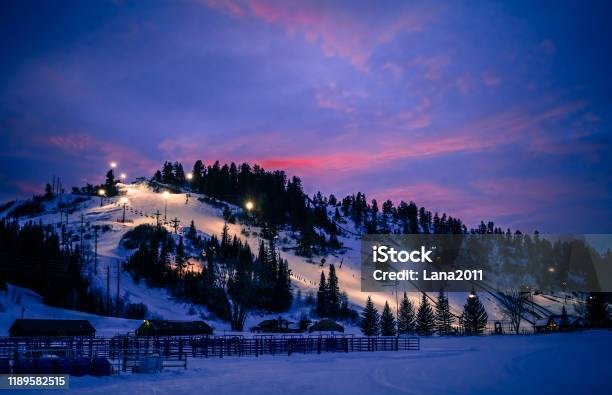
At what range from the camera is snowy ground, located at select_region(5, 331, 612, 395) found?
78.1 feet

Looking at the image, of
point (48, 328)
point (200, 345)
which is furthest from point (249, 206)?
point (200, 345)

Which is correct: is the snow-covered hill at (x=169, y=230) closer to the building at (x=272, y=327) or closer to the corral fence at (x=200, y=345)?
the building at (x=272, y=327)

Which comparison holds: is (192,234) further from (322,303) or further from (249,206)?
(249,206)

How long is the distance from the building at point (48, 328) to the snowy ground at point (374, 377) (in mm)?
21477

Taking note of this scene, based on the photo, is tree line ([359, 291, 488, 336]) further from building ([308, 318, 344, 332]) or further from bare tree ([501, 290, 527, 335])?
bare tree ([501, 290, 527, 335])

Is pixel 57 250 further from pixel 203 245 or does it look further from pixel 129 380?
pixel 129 380

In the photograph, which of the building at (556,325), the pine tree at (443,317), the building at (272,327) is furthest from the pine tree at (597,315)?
the building at (272,327)

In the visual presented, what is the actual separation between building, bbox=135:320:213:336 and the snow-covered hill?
9.06 metres

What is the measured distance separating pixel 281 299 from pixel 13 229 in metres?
49.3

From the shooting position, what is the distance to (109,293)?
84125mm

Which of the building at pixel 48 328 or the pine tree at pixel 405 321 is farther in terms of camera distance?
the pine tree at pixel 405 321

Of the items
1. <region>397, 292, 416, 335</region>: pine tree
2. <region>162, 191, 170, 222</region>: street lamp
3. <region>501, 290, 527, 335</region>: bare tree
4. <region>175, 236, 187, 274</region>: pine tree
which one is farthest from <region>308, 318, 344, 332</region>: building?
<region>162, 191, 170, 222</region>: street lamp

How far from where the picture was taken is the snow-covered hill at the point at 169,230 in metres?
85.1

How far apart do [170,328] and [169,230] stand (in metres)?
70.4
